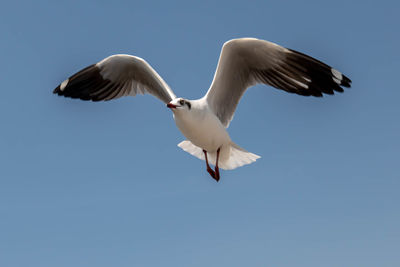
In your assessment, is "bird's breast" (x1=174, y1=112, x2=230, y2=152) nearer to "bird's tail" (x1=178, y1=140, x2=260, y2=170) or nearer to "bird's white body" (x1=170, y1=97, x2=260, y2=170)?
"bird's white body" (x1=170, y1=97, x2=260, y2=170)

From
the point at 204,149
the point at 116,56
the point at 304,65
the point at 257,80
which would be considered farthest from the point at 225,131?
the point at 116,56

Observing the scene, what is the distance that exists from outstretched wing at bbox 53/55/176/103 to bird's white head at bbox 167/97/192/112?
1.16 metres

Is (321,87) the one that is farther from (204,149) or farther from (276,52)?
(204,149)

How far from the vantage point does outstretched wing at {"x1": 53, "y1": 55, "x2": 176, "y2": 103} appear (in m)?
7.36

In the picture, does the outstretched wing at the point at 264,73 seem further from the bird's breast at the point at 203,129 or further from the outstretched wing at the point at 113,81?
the outstretched wing at the point at 113,81

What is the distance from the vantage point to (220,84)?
6926mm

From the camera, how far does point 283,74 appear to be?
6859 mm

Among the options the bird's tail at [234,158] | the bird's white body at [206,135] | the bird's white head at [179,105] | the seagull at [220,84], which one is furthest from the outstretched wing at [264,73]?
the bird's white head at [179,105]

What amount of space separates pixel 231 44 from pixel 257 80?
756mm

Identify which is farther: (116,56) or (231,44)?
(116,56)

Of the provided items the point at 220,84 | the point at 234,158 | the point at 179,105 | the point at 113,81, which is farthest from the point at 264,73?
the point at 113,81

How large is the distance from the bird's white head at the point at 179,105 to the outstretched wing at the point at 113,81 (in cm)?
116

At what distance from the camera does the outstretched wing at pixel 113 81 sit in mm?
7359

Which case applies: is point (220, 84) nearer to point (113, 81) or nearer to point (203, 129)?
point (203, 129)
